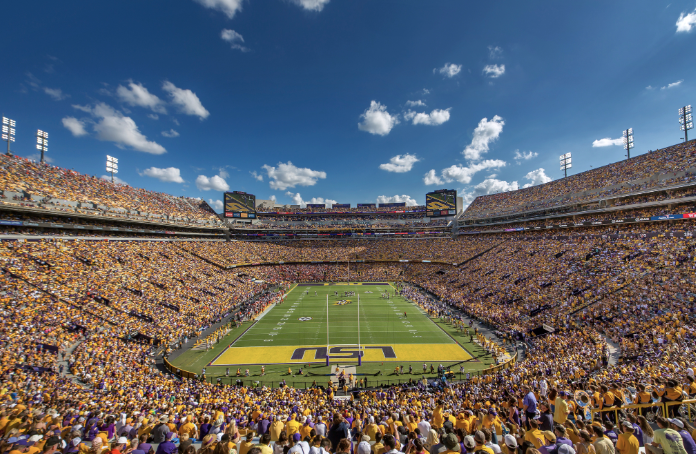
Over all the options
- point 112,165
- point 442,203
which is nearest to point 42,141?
point 112,165

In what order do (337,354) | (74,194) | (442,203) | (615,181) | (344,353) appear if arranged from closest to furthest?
(337,354) → (344,353) → (74,194) → (615,181) → (442,203)

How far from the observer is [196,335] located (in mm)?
23203

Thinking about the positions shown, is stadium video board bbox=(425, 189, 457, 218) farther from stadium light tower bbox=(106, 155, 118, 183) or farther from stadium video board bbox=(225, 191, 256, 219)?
stadium light tower bbox=(106, 155, 118, 183)

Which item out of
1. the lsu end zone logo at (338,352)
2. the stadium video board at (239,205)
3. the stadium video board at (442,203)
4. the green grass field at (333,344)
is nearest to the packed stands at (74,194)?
the stadium video board at (239,205)

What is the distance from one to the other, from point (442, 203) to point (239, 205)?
143 ft

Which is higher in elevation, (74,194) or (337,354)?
(74,194)

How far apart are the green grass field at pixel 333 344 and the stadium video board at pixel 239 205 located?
33.8 metres

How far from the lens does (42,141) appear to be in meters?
38.0

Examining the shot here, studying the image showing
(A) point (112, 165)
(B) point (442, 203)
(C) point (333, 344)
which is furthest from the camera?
(B) point (442, 203)

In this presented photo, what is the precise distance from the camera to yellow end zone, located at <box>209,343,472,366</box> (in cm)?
1927

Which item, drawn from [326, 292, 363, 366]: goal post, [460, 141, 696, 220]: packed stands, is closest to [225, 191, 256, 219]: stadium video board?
[326, 292, 363, 366]: goal post

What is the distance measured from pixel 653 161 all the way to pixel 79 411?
55414 millimetres

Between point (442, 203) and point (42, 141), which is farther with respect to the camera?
point (442, 203)

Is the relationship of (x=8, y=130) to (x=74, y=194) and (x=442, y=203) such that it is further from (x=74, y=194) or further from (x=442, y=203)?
(x=442, y=203)
